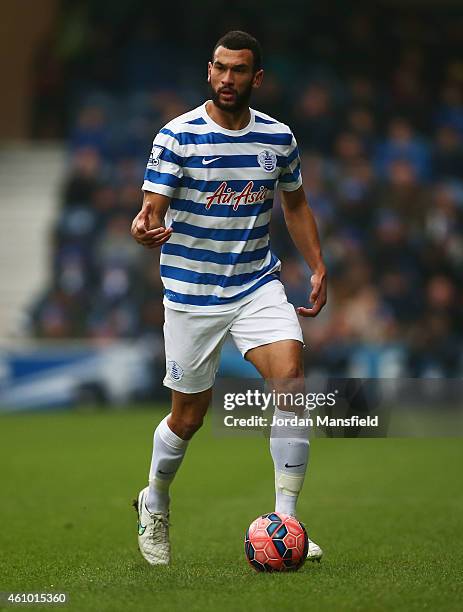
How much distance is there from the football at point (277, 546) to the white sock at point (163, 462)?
2.26 feet

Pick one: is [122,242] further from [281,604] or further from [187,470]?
[281,604]

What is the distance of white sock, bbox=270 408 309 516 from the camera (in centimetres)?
563

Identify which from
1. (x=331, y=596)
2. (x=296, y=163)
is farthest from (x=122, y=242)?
(x=331, y=596)

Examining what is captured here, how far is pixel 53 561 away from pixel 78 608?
146 centimetres

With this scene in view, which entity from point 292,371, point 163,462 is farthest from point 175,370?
point 292,371

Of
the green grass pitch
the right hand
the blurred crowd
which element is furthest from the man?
the blurred crowd

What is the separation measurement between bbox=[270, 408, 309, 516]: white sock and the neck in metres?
1.28

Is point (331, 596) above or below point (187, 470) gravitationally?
above

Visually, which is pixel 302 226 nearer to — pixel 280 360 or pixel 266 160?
pixel 266 160

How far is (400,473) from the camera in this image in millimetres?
10297

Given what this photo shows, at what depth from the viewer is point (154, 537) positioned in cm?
599

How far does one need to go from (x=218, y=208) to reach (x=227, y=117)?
0.41 meters

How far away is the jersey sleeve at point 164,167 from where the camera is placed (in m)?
5.57

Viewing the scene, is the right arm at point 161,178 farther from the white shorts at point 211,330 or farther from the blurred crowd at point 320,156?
the blurred crowd at point 320,156
